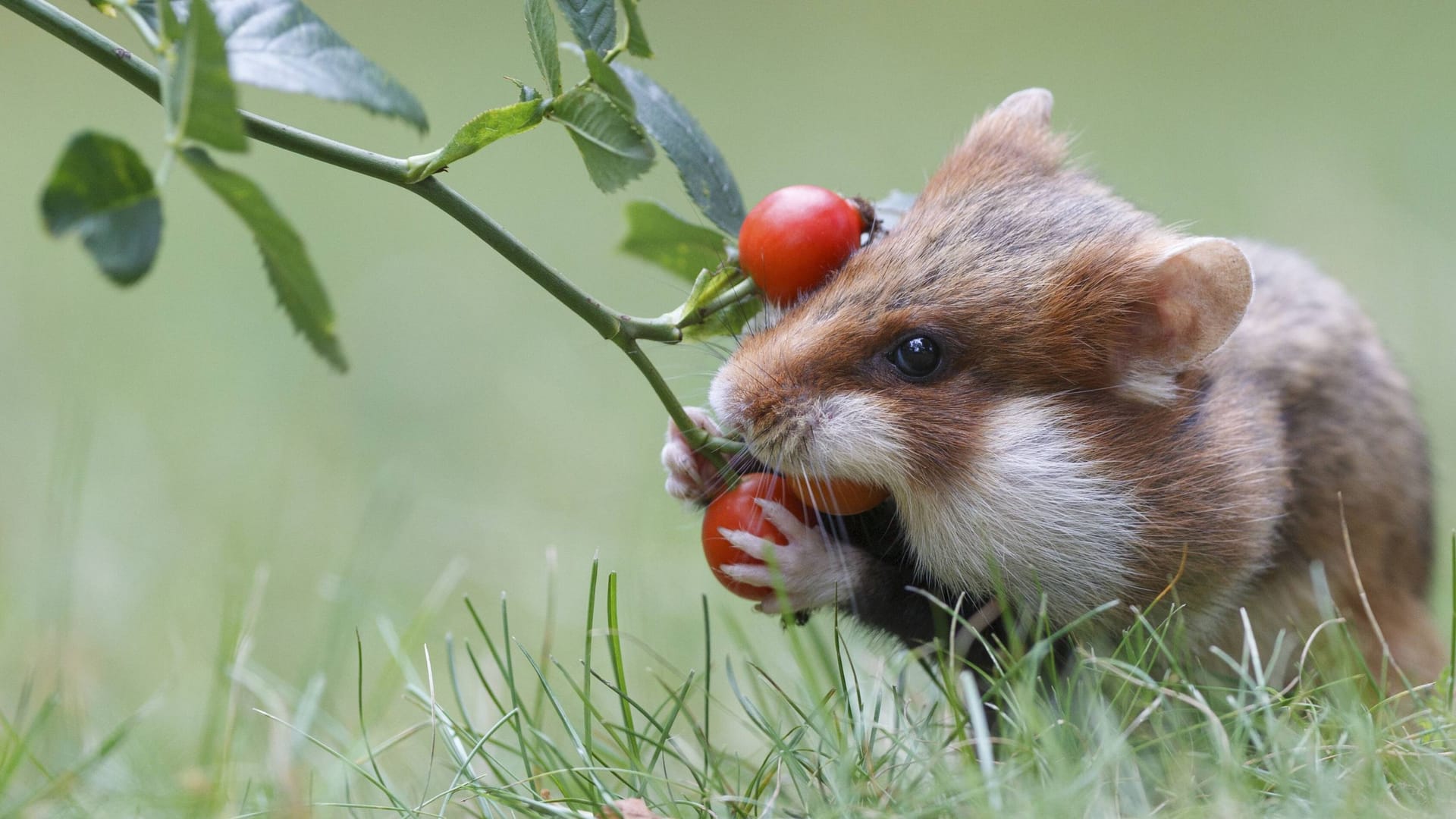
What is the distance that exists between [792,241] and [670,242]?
34cm

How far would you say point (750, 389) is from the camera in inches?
107

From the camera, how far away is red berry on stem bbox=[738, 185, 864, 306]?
9.25ft

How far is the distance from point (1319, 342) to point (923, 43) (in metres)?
10.1

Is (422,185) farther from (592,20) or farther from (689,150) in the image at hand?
(689,150)

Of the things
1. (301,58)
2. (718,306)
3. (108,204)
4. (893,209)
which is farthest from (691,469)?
(108,204)

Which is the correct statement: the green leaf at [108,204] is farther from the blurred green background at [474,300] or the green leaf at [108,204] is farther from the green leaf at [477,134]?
the blurred green background at [474,300]

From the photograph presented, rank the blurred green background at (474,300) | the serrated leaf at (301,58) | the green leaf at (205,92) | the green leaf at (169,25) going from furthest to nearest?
the blurred green background at (474,300), the serrated leaf at (301,58), the green leaf at (169,25), the green leaf at (205,92)

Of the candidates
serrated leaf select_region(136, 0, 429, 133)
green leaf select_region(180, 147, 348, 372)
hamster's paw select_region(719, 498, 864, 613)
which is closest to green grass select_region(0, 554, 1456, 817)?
hamster's paw select_region(719, 498, 864, 613)

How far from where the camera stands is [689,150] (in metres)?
2.79

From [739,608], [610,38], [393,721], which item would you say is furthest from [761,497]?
[739,608]

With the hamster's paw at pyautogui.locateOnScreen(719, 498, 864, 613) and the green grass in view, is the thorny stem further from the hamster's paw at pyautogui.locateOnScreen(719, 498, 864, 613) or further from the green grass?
the green grass

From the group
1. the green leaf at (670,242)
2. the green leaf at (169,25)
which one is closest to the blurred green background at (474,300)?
the green leaf at (670,242)

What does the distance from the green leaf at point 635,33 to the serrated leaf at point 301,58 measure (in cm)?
47

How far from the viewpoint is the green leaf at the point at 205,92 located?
1.74m
